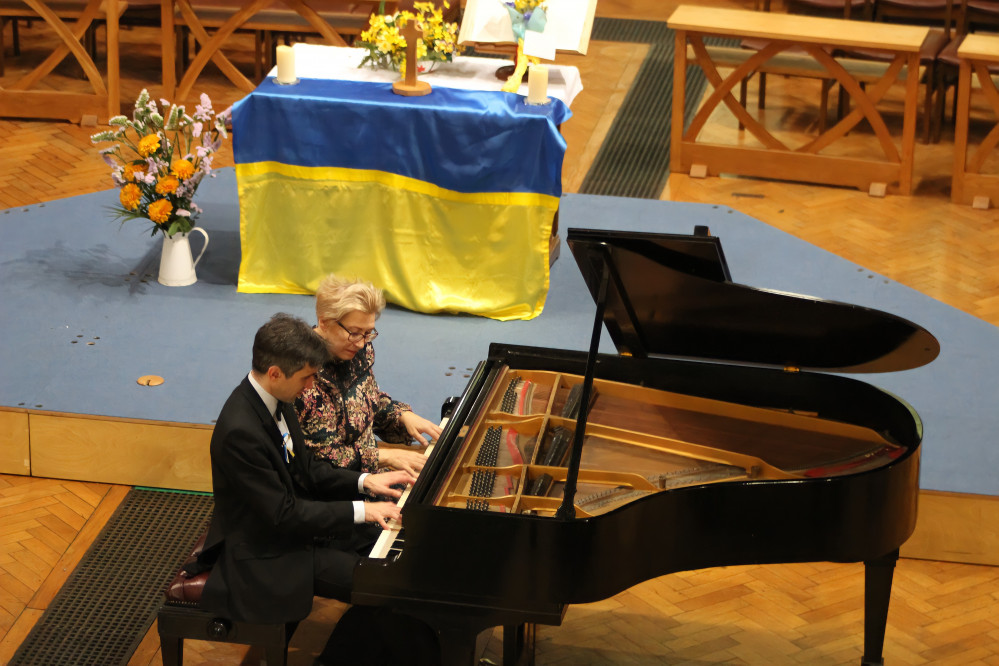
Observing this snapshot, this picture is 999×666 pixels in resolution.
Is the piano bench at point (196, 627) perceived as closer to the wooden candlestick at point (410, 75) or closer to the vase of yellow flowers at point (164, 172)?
the vase of yellow flowers at point (164, 172)

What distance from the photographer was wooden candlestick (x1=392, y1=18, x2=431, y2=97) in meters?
5.26

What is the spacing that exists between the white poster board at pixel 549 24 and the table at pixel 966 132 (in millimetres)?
2308

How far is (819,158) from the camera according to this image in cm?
726

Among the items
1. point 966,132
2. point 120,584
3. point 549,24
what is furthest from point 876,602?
point 966,132

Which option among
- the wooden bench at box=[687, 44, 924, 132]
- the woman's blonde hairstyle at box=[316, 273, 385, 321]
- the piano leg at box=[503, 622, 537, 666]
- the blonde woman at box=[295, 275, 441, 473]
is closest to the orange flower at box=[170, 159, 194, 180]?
the blonde woman at box=[295, 275, 441, 473]

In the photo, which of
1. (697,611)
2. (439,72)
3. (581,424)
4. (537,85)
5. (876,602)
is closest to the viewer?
(581,424)

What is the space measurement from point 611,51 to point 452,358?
5.20 metres

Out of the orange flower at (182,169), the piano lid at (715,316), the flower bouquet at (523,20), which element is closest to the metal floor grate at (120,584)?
the orange flower at (182,169)

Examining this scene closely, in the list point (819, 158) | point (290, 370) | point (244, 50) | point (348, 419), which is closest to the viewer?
point (290, 370)

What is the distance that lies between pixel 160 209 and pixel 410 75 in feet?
3.84

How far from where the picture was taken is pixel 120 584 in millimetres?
3986

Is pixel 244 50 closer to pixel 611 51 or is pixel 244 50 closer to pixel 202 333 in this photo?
pixel 611 51

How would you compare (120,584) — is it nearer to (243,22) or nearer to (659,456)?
(659,456)

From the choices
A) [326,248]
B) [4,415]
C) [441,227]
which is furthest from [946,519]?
[4,415]
